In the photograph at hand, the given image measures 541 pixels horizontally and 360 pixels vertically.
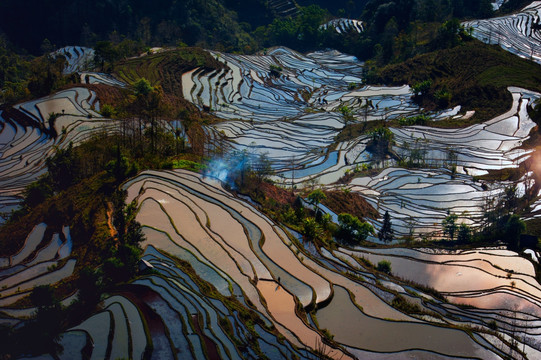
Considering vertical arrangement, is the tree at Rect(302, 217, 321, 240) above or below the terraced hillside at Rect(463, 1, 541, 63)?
below

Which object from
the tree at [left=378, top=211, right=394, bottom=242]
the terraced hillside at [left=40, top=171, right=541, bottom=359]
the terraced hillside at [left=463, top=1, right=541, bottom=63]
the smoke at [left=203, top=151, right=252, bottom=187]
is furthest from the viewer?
the terraced hillside at [left=463, top=1, right=541, bottom=63]

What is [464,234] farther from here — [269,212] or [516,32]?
[516,32]

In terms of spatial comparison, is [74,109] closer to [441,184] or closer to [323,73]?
[441,184]

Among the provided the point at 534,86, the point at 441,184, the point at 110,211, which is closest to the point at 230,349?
the point at 110,211

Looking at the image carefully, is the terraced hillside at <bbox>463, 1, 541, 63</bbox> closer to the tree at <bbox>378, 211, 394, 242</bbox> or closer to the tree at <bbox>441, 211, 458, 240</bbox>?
the tree at <bbox>441, 211, 458, 240</bbox>

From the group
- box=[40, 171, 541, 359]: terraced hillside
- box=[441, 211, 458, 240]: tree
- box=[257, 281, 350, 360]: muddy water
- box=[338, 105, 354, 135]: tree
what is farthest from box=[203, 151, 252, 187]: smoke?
box=[338, 105, 354, 135]: tree

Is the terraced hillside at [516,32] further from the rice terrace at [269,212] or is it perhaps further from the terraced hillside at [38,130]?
the terraced hillside at [38,130]
